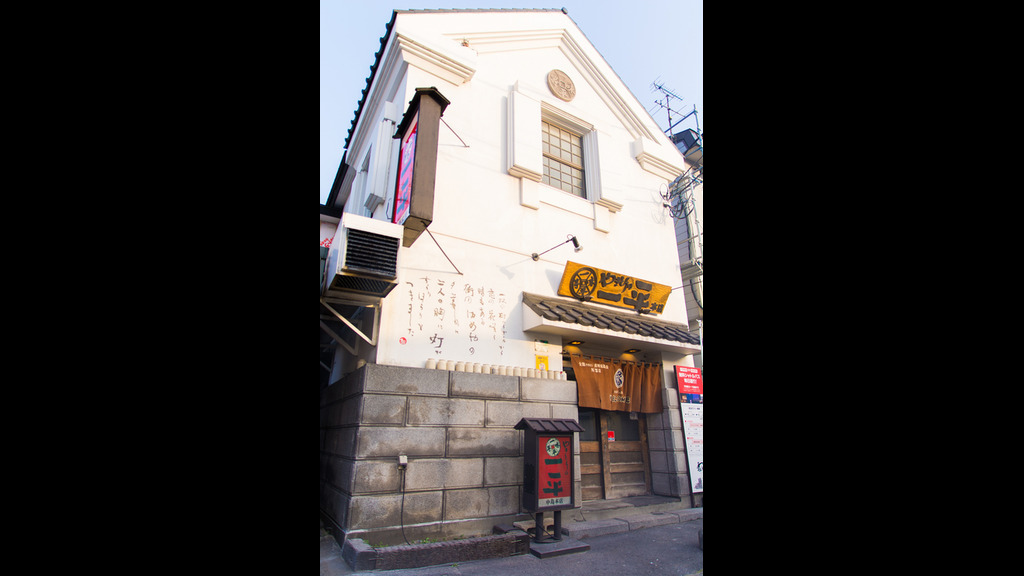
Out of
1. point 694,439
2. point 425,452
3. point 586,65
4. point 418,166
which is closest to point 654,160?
point 586,65

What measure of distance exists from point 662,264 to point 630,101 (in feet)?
17.5

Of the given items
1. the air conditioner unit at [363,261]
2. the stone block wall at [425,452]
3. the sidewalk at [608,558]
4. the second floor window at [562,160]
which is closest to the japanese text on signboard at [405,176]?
the air conditioner unit at [363,261]

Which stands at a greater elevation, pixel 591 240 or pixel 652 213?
pixel 652 213

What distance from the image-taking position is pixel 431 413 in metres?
7.48

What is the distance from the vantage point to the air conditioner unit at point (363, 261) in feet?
23.7

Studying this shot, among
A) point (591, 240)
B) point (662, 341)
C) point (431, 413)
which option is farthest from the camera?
point (591, 240)

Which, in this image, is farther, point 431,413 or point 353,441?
point 431,413

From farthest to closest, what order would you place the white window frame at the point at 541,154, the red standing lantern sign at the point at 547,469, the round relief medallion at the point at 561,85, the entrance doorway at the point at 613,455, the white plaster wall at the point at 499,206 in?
the round relief medallion at the point at 561,85 → the white window frame at the point at 541,154 → the entrance doorway at the point at 613,455 → the white plaster wall at the point at 499,206 → the red standing lantern sign at the point at 547,469

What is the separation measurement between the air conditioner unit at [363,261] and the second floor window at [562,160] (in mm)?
5433

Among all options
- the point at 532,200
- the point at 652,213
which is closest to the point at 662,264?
the point at 652,213

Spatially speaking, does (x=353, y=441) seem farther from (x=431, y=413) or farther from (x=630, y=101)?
(x=630, y=101)

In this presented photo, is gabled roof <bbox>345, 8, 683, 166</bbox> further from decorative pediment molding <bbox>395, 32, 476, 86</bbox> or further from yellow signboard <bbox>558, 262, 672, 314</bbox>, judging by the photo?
yellow signboard <bbox>558, 262, 672, 314</bbox>

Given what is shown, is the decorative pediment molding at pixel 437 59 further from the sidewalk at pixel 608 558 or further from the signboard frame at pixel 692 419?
the sidewalk at pixel 608 558

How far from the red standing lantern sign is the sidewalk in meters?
0.75
